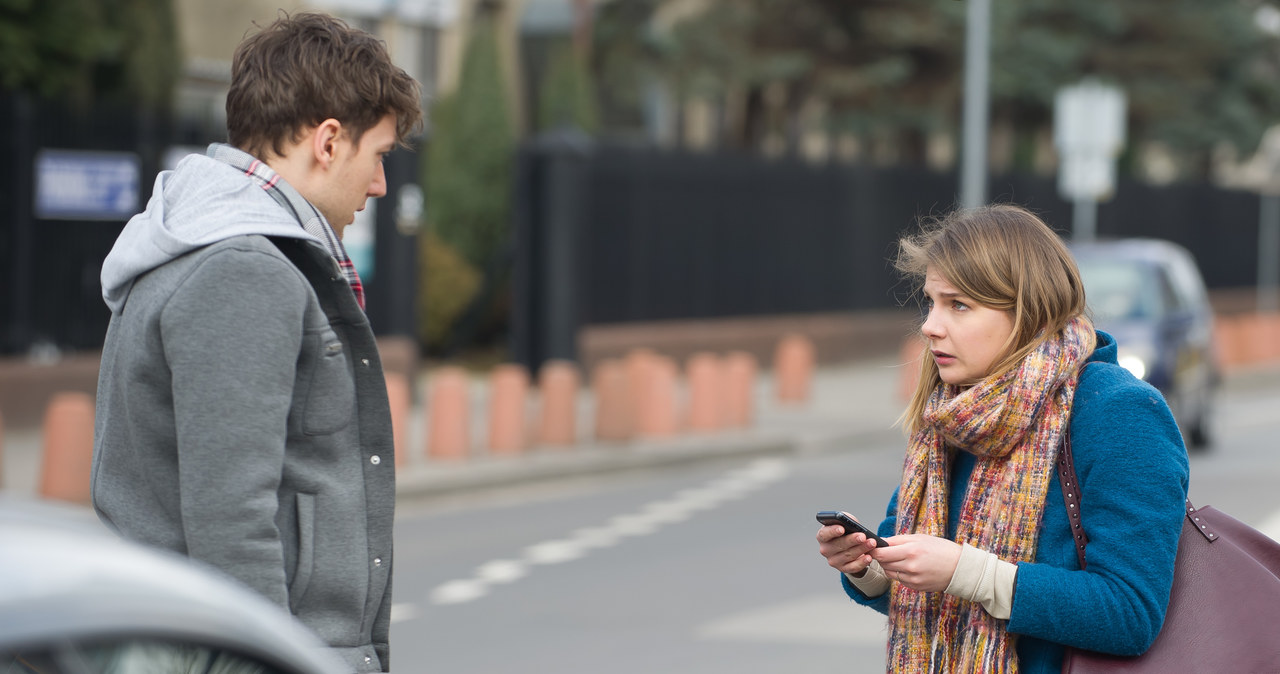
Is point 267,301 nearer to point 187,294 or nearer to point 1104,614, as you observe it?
point 187,294

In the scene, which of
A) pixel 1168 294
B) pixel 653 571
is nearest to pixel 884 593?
pixel 653 571

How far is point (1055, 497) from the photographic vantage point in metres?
2.71

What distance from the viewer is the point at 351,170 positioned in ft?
9.19

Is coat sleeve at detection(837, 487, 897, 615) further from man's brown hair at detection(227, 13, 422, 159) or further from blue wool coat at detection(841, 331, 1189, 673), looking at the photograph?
man's brown hair at detection(227, 13, 422, 159)

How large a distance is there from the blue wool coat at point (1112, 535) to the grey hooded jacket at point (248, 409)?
3.47 feet

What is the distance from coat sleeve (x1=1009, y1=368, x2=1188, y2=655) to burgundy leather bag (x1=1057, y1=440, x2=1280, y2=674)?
29mm

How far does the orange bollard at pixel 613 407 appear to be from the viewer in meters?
13.8

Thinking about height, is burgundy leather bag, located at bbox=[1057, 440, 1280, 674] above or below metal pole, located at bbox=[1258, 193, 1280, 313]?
above

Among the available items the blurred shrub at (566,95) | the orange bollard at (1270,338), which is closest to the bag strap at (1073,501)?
the blurred shrub at (566,95)

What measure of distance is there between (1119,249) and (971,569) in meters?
12.1

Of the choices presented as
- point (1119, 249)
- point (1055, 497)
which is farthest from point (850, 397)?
point (1055, 497)

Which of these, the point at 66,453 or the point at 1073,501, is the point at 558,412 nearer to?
the point at 66,453

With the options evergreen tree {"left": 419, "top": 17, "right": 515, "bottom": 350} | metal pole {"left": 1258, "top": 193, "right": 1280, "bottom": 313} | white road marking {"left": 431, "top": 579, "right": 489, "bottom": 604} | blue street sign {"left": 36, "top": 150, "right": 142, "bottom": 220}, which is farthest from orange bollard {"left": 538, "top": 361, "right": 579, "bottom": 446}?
metal pole {"left": 1258, "top": 193, "right": 1280, "bottom": 313}

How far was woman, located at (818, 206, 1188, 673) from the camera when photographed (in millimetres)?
2598
